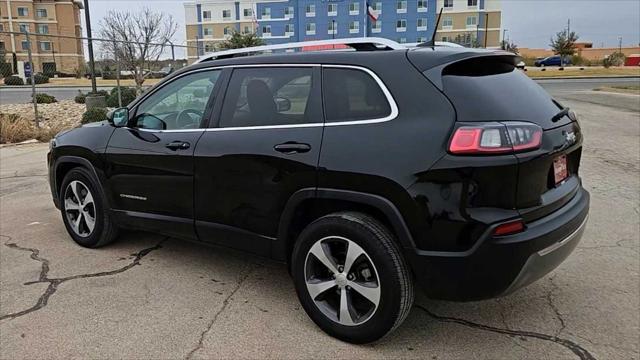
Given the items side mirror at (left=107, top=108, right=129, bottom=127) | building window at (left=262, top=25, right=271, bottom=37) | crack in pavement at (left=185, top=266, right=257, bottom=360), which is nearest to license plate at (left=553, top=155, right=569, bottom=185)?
crack in pavement at (left=185, top=266, right=257, bottom=360)

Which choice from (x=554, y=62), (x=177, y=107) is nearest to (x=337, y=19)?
(x=554, y=62)

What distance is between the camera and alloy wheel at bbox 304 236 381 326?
3047 mm

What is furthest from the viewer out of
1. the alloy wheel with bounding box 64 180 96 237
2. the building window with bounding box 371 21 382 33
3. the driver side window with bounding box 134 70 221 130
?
the building window with bounding box 371 21 382 33

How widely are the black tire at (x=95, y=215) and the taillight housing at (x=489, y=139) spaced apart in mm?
3211

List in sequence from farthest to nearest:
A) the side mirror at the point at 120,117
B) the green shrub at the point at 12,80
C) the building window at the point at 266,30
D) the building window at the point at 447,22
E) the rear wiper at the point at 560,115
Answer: the building window at the point at 447,22 < the building window at the point at 266,30 < the green shrub at the point at 12,80 < the side mirror at the point at 120,117 < the rear wiper at the point at 560,115

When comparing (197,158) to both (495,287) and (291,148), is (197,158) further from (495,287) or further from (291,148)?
(495,287)

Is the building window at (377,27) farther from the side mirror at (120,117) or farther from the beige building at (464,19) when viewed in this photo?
the side mirror at (120,117)

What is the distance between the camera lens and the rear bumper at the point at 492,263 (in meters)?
2.71

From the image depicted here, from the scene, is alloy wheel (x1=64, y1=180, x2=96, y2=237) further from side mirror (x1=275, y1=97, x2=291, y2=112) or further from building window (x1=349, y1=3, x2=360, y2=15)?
building window (x1=349, y1=3, x2=360, y2=15)

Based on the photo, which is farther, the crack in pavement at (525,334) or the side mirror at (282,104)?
the side mirror at (282,104)

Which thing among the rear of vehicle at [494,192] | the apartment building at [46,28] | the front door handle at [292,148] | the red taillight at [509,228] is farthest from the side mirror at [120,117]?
the apartment building at [46,28]

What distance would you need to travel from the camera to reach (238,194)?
11.8ft

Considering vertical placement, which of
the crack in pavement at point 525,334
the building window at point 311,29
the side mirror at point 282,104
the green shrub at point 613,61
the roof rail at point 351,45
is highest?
the building window at point 311,29

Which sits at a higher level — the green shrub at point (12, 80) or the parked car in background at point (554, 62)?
the parked car in background at point (554, 62)
